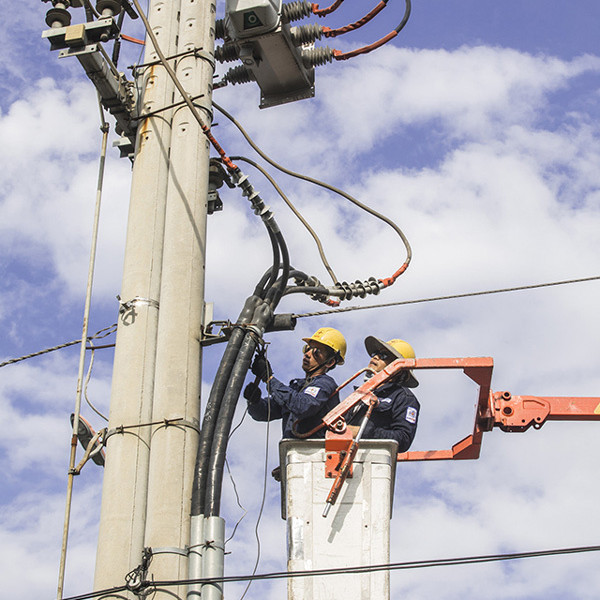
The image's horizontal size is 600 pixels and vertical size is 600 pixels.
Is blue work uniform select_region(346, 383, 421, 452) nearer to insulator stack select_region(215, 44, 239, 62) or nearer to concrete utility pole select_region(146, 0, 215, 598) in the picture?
concrete utility pole select_region(146, 0, 215, 598)

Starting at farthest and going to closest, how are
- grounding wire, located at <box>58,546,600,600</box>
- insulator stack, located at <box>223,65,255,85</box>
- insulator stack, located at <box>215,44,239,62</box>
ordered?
1. insulator stack, located at <box>223,65,255,85</box>
2. insulator stack, located at <box>215,44,239,62</box>
3. grounding wire, located at <box>58,546,600,600</box>

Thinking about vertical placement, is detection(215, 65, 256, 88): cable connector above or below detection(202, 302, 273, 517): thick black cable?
above

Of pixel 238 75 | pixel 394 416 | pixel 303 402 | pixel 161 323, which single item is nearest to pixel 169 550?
pixel 161 323

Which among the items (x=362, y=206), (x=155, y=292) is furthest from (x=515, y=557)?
(x=362, y=206)

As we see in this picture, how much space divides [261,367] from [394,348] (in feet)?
5.72

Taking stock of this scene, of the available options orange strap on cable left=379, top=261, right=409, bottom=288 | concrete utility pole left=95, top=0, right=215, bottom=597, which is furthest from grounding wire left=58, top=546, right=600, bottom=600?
orange strap on cable left=379, top=261, right=409, bottom=288

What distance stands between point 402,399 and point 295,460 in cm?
142

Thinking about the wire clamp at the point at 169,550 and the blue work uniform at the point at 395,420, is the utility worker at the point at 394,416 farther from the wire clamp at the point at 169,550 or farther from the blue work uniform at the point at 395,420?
the wire clamp at the point at 169,550

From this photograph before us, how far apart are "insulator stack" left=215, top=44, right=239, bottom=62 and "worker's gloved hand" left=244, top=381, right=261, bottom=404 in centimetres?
263

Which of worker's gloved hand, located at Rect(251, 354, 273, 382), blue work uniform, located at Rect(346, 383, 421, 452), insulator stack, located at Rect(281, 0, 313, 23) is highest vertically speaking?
insulator stack, located at Rect(281, 0, 313, 23)

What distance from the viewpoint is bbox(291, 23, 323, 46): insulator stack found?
323 inches

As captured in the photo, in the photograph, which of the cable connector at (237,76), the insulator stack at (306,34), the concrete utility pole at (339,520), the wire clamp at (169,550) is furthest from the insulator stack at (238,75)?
the wire clamp at (169,550)

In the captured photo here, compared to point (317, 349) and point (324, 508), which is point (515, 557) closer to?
point (324, 508)

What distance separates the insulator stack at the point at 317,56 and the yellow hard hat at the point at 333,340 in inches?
83.1
